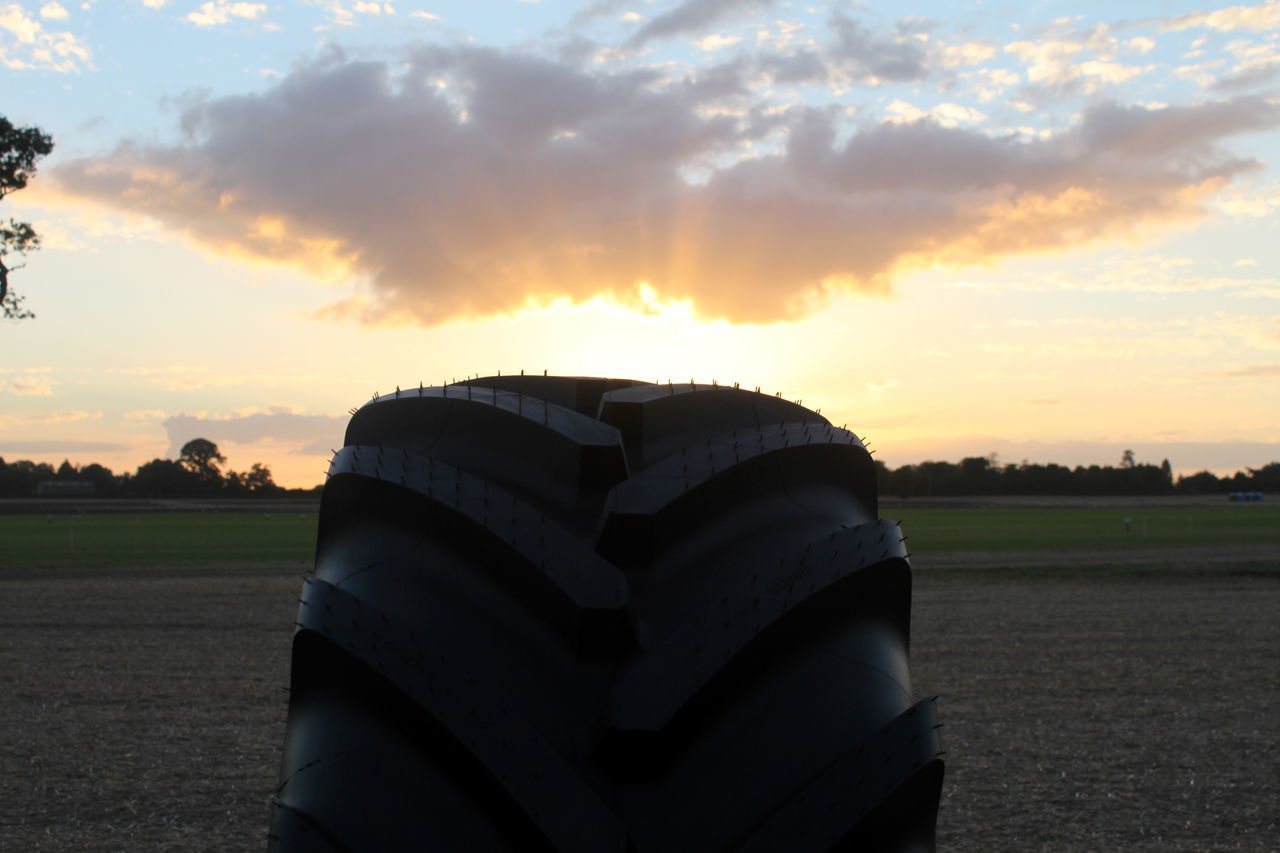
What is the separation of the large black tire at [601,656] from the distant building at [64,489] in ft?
445

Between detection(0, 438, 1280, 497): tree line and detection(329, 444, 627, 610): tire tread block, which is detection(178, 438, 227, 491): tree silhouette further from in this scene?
detection(329, 444, 627, 610): tire tread block

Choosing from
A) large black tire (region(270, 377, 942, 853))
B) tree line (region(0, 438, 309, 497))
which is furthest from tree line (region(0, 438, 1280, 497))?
large black tire (region(270, 377, 942, 853))

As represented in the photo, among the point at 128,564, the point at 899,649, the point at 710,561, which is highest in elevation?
the point at 710,561

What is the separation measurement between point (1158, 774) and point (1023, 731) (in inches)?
55.7

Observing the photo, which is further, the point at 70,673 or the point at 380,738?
the point at 70,673

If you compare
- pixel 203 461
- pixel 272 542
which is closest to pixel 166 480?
pixel 203 461

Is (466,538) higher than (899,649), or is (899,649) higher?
(466,538)

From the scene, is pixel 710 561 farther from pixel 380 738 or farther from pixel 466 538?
pixel 380 738

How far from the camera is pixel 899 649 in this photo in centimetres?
161

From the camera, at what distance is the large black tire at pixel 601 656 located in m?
1.28

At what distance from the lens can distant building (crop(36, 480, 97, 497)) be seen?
12394 centimetres

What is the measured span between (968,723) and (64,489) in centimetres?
13565

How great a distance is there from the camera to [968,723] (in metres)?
9.12

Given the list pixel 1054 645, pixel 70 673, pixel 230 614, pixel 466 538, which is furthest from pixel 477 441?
pixel 230 614
